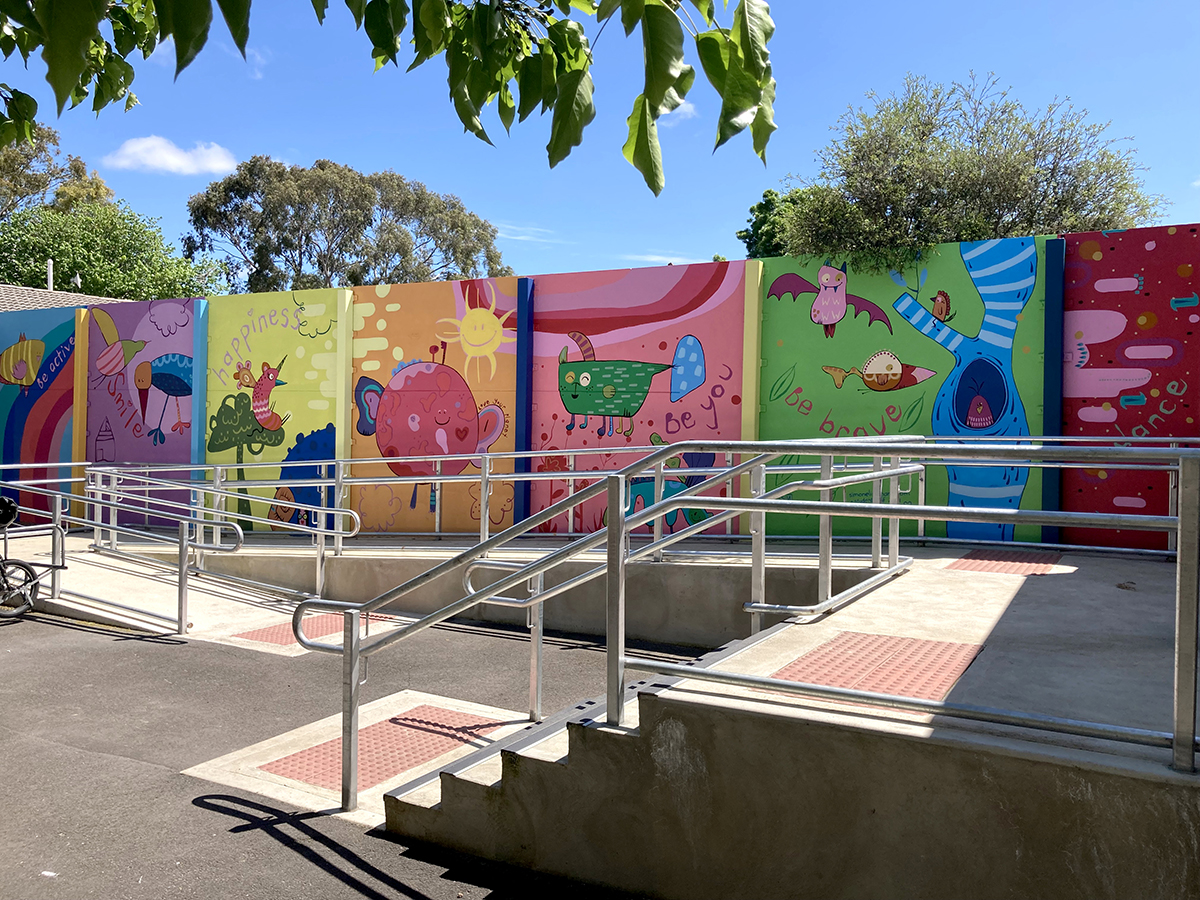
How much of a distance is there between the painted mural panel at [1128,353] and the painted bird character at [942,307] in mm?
1156

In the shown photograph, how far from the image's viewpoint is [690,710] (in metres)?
3.48

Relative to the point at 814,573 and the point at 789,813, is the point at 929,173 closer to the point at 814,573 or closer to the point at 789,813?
the point at 814,573

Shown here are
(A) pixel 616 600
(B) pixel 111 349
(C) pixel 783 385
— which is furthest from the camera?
(B) pixel 111 349

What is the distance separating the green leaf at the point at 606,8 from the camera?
64.7 inches

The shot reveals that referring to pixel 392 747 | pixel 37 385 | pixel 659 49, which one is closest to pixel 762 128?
pixel 659 49

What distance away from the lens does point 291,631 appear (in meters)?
8.52

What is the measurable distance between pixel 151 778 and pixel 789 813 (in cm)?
335

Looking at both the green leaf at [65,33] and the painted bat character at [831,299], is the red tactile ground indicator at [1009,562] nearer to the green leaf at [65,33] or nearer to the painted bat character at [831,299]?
the painted bat character at [831,299]

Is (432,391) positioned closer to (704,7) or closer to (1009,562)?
(1009,562)

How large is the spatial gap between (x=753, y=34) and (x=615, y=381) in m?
9.98

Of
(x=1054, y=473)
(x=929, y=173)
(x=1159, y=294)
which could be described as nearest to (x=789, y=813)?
(x=1054, y=473)

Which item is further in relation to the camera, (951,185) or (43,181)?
(43,181)

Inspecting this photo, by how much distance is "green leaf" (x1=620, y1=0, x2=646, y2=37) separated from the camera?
5.64 feet

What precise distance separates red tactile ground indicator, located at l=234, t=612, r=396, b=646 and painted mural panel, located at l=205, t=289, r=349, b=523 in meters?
4.88
